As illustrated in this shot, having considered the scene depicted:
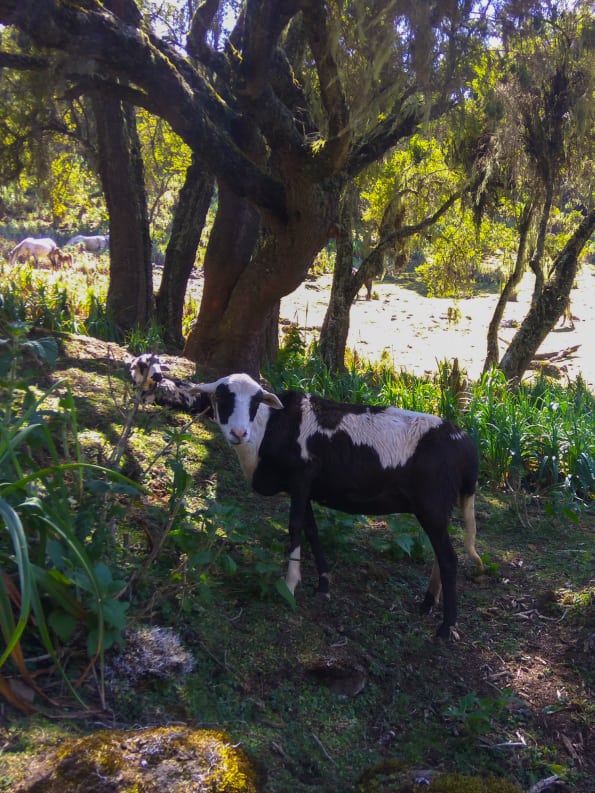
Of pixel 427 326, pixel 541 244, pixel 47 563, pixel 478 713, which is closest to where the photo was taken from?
pixel 47 563

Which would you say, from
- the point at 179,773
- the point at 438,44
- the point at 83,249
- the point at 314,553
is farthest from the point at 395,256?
the point at 83,249

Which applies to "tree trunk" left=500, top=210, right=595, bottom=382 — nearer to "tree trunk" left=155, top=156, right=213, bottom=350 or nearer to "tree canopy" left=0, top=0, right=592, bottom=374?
"tree canopy" left=0, top=0, right=592, bottom=374

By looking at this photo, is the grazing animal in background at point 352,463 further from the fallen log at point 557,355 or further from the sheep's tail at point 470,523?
the fallen log at point 557,355

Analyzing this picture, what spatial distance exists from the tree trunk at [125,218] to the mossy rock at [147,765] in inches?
341

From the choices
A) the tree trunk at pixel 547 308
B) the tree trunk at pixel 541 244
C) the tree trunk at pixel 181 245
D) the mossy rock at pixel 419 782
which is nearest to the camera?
the mossy rock at pixel 419 782

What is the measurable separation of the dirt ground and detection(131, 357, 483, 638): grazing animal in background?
1120 cm

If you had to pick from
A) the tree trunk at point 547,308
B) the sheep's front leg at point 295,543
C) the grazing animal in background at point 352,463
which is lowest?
the sheep's front leg at point 295,543

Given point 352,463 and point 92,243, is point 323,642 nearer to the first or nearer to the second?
point 352,463

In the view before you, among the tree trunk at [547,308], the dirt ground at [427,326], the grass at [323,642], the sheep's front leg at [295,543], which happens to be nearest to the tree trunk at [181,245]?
the grass at [323,642]

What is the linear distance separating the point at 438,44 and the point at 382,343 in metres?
12.7

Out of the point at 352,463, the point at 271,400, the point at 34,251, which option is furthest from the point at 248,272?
the point at 34,251

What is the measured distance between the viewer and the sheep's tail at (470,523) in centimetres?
527

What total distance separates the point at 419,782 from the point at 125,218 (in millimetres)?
9776

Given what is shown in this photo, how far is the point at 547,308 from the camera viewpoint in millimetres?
12438
